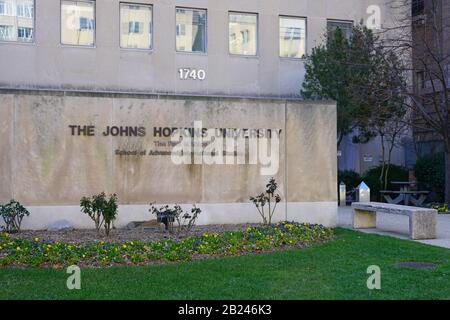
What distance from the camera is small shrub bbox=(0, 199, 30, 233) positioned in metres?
12.4

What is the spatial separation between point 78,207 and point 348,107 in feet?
46.5

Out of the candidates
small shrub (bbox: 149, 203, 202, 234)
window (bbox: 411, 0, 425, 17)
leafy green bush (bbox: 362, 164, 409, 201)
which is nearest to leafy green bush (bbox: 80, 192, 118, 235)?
small shrub (bbox: 149, 203, 202, 234)

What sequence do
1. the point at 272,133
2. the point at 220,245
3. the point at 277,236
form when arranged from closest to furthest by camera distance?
1. the point at 220,245
2. the point at 277,236
3. the point at 272,133

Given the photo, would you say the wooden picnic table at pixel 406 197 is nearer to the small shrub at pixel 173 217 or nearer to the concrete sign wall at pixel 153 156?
the concrete sign wall at pixel 153 156

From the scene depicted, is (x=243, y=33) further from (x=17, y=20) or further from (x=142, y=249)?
(x=142, y=249)

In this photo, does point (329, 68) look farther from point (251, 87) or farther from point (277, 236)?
point (277, 236)

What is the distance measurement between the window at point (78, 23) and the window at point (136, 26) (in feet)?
4.15

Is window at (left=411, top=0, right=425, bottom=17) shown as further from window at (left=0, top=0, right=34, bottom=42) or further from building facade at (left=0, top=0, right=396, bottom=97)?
window at (left=0, top=0, right=34, bottom=42)

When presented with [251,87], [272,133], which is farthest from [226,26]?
[272,133]

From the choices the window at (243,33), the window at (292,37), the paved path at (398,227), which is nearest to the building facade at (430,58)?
the window at (292,37)

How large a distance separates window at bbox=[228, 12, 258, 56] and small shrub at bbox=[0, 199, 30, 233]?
1626cm

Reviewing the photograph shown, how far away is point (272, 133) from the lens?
14.7 meters

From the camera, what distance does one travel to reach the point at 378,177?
1072 inches
